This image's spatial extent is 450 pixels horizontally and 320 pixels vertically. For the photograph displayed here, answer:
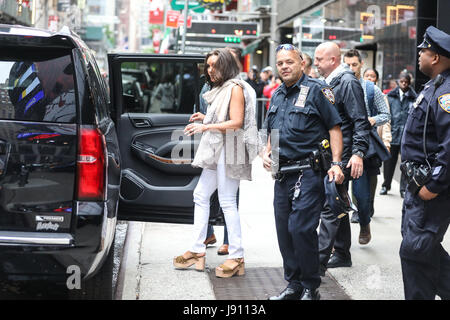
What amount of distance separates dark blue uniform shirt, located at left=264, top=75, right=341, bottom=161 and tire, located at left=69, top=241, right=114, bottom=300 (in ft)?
4.55

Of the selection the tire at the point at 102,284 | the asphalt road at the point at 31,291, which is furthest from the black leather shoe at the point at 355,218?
the tire at the point at 102,284

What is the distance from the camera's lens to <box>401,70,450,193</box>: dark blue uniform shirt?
4.07 metres

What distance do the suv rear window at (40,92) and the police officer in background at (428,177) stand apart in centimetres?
200

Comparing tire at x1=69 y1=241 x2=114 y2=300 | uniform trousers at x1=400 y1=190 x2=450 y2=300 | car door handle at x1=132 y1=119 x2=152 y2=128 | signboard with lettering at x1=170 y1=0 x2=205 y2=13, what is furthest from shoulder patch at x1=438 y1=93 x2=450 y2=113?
signboard with lettering at x1=170 y1=0 x2=205 y2=13

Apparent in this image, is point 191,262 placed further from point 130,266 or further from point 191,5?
point 191,5

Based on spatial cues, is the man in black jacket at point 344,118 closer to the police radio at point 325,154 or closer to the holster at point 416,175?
the police radio at point 325,154

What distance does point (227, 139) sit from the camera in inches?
229

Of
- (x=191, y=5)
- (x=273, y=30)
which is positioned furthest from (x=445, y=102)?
(x=273, y=30)

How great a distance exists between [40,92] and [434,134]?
2.28 m

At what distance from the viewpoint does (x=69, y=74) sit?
4168 millimetres

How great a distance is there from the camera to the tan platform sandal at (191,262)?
236 inches

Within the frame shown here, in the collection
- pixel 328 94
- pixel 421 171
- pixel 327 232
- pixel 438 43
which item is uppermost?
pixel 438 43

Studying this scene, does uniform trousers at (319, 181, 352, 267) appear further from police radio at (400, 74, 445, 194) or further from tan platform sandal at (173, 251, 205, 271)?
police radio at (400, 74, 445, 194)
